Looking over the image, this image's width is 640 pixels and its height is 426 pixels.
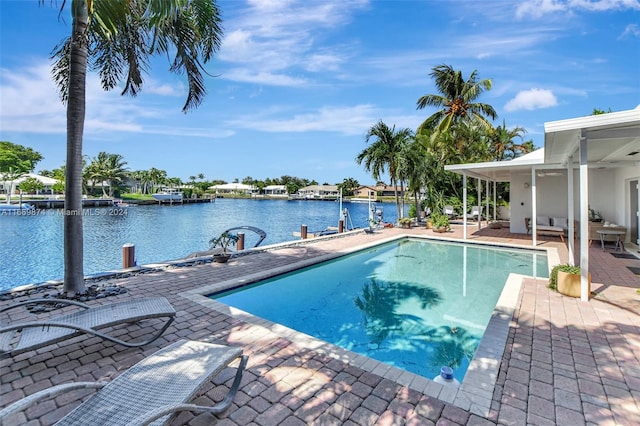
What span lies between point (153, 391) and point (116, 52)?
6.93 meters

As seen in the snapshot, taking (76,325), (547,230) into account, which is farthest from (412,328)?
(547,230)

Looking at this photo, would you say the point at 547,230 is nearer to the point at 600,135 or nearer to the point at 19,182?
the point at 600,135

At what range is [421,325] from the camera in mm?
5195

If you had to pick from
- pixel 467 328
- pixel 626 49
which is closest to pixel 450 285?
pixel 467 328

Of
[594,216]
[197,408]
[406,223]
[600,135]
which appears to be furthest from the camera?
[406,223]

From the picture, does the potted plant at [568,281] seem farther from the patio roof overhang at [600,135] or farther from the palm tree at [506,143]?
→ the palm tree at [506,143]

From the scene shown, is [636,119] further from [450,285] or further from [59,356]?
[59,356]

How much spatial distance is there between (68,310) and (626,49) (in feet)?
56.3

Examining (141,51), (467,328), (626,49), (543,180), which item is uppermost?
(626,49)

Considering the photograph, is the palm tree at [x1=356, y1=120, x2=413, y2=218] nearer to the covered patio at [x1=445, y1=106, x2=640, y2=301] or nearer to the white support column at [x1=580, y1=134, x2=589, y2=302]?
the covered patio at [x1=445, y1=106, x2=640, y2=301]

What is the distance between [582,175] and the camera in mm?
5137

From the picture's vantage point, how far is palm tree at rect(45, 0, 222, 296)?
432 centimetres

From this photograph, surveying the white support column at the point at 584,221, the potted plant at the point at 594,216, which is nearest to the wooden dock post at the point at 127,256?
the white support column at the point at 584,221

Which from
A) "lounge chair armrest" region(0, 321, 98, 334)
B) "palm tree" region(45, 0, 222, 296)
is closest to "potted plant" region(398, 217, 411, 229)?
"palm tree" region(45, 0, 222, 296)
